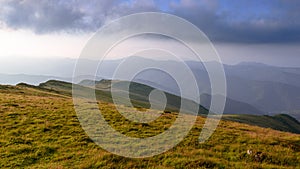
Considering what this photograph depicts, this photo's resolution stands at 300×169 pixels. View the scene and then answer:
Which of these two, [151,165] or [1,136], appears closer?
[151,165]

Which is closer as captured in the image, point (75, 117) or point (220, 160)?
point (220, 160)

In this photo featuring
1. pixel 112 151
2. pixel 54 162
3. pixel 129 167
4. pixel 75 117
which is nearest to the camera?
pixel 129 167

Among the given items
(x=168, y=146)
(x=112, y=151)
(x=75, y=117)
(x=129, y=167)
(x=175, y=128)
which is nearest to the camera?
(x=129, y=167)

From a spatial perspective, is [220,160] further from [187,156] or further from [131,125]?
[131,125]

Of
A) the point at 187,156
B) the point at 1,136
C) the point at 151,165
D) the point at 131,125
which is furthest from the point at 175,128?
the point at 1,136

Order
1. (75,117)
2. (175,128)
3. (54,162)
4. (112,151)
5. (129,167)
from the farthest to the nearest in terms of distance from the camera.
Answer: (75,117)
(175,128)
(112,151)
(54,162)
(129,167)

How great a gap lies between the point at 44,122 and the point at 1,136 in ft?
16.4

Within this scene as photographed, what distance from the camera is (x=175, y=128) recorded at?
2681 cm

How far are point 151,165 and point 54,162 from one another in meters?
6.18

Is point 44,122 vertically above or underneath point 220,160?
above

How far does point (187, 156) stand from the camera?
17797 millimetres

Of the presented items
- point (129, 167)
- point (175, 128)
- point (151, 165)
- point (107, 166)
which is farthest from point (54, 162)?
point (175, 128)

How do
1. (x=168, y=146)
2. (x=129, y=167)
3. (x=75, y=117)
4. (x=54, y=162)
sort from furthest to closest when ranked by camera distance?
(x=75, y=117) → (x=168, y=146) → (x=54, y=162) → (x=129, y=167)

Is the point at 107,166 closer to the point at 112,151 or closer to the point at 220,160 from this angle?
the point at 112,151
